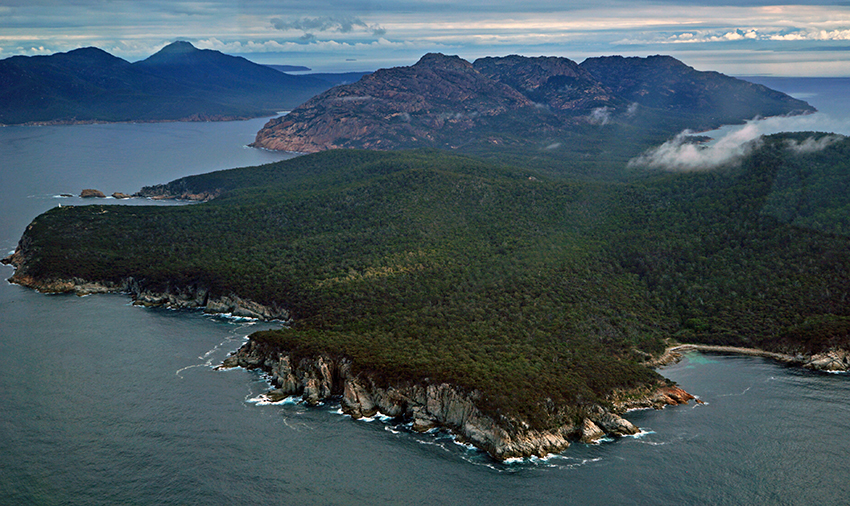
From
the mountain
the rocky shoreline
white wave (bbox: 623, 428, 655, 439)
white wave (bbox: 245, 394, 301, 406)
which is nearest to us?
white wave (bbox: 623, 428, 655, 439)

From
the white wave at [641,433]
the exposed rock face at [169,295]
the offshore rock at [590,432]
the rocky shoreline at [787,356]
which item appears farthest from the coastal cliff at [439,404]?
the exposed rock face at [169,295]

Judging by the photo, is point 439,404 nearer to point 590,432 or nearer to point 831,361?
point 590,432

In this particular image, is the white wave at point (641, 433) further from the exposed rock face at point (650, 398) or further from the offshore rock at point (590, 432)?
the exposed rock face at point (650, 398)

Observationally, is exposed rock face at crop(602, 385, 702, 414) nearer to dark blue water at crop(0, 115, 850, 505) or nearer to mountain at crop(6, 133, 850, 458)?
mountain at crop(6, 133, 850, 458)

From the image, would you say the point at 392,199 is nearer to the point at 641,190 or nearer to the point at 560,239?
the point at 560,239

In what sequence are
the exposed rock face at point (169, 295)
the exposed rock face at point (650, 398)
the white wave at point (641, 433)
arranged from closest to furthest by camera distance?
the white wave at point (641, 433) < the exposed rock face at point (650, 398) < the exposed rock face at point (169, 295)

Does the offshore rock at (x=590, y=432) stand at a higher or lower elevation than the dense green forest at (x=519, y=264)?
lower

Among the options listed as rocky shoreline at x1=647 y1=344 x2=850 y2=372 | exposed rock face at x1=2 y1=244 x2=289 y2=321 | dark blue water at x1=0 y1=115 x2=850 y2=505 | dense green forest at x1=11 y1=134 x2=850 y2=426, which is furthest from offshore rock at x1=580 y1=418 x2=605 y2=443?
exposed rock face at x1=2 y1=244 x2=289 y2=321
